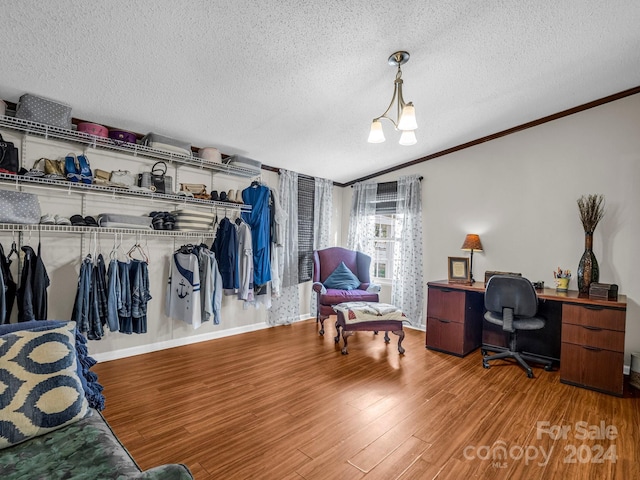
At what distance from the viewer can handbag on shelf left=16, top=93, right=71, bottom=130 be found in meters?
2.41

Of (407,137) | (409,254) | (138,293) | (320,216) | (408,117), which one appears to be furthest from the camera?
(320,216)

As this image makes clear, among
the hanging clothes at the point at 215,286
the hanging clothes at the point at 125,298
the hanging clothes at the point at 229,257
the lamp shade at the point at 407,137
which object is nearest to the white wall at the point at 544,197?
the lamp shade at the point at 407,137

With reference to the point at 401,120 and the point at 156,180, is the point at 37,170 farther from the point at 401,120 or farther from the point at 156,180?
the point at 401,120

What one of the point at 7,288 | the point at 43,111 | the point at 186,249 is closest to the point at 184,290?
the point at 186,249

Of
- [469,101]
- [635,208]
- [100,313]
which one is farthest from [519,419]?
[100,313]

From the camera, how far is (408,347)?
3750 millimetres

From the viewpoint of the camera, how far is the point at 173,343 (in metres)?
3.56

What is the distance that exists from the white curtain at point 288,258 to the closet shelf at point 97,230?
1255mm

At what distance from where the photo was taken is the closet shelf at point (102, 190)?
8.09 ft

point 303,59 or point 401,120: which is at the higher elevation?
point 303,59

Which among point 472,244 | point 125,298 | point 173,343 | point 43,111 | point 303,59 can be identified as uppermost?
point 303,59

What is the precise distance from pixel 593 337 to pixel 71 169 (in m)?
4.58

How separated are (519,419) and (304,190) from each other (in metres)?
3.69

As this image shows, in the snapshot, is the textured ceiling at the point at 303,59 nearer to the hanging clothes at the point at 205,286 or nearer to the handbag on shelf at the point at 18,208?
the handbag on shelf at the point at 18,208
